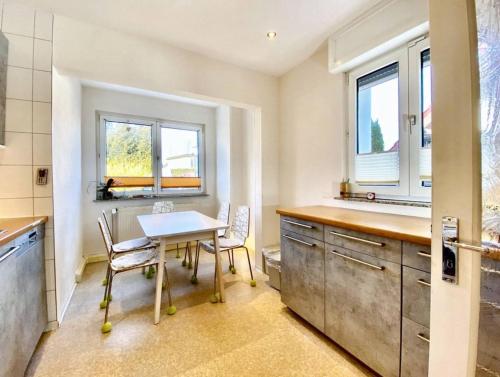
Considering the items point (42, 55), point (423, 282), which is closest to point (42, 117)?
point (42, 55)

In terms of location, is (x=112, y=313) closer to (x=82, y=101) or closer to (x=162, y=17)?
(x=162, y=17)

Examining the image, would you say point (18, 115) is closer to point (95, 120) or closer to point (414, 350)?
point (95, 120)

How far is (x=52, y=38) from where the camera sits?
1800 millimetres

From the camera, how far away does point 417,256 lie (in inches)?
Answer: 44.4

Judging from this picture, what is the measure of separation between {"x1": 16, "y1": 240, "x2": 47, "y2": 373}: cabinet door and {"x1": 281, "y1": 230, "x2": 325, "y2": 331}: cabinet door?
176 centimetres

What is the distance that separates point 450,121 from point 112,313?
267cm

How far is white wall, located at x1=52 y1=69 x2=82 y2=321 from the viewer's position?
1.89m

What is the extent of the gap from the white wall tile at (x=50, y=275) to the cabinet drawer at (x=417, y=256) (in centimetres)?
246

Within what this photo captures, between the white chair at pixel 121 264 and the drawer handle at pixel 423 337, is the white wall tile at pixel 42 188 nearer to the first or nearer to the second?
the white chair at pixel 121 264

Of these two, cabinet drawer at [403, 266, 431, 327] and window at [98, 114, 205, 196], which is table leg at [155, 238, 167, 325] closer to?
cabinet drawer at [403, 266, 431, 327]

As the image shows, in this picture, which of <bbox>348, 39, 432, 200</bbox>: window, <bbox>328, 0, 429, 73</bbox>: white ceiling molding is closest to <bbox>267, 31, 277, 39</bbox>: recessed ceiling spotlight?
<bbox>328, 0, 429, 73</bbox>: white ceiling molding

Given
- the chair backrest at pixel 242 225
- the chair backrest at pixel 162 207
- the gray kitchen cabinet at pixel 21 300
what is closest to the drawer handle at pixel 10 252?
the gray kitchen cabinet at pixel 21 300

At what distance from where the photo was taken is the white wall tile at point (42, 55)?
1749mm

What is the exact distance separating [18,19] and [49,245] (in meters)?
1.71
